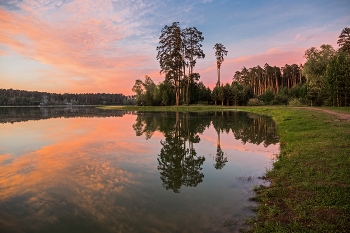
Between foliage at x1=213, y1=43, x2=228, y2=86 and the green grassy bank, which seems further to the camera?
foliage at x1=213, y1=43, x2=228, y2=86

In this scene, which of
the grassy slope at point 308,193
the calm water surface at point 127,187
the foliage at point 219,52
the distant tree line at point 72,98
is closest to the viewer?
the grassy slope at point 308,193

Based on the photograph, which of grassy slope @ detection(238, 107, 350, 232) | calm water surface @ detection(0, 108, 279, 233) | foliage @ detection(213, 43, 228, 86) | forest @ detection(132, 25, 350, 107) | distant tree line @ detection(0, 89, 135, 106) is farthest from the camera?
distant tree line @ detection(0, 89, 135, 106)

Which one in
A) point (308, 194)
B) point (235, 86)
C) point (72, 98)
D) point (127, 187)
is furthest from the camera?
point (72, 98)

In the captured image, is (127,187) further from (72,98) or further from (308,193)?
(72,98)

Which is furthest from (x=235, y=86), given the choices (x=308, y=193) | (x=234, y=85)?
(x=308, y=193)

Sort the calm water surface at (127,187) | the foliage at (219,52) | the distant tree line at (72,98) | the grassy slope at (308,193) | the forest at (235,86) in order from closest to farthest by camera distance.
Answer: the grassy slope at (308,193), the calm water surface at (127,187), the forest at (235,86), the foliage at (219,52), the distant tree line at (72,98)

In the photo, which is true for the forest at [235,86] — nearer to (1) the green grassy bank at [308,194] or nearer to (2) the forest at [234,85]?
(2) the forest at [234,85]

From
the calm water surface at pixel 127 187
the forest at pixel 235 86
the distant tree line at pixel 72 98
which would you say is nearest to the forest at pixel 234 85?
the forest at pixel 235 86

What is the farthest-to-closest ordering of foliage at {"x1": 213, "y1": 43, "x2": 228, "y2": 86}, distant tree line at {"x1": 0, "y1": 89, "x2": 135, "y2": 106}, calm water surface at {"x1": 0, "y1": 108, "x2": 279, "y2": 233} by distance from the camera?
distant tree line at {"x1": 0, "y1": 89, "x2": 135, "y2": 106}, foliage at {"x1": 213, "y1": 43, "x2": 228, "y2": 86}, calm water surface at {"x1": 0, "y1": 108, "x2": 279, "y2": 233}

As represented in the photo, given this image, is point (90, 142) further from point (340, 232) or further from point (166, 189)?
point (340, 232)

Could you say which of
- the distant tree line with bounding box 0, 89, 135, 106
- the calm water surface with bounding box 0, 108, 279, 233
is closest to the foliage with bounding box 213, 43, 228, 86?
the calm water surface with bounding box 0, 108, 279, 233

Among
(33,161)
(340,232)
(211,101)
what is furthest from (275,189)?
(211,101)

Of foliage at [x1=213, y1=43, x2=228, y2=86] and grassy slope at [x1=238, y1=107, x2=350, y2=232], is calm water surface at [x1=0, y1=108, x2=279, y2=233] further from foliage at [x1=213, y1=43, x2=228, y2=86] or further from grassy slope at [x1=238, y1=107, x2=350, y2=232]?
foliage at [x1=213, y1=43, x2=228, y2=86]

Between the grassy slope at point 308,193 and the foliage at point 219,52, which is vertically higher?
the foliage at point 219,52
